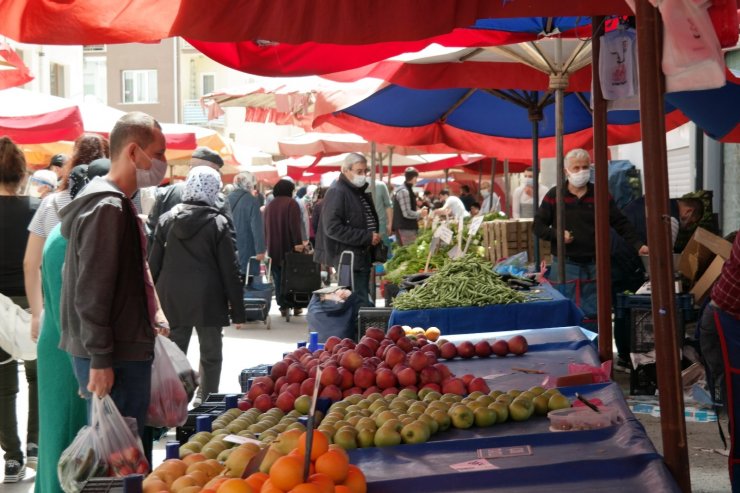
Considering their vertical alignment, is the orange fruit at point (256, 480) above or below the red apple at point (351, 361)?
below

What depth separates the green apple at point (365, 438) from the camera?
4.03 m

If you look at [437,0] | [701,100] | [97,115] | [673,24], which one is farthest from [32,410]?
[97,115]

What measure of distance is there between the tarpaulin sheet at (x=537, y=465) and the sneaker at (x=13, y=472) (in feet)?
12.5

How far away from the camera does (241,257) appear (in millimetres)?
15461

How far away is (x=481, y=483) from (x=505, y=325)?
14.3 feet

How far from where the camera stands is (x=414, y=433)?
4.05 m

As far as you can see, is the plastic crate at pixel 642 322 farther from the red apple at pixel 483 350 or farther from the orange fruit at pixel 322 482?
the orange fruit at pixel 322 482

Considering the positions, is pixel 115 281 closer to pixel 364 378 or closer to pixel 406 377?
pixel 364 378

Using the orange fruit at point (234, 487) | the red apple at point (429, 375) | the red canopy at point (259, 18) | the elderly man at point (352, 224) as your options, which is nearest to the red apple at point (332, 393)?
the red apple at point (429, 375)

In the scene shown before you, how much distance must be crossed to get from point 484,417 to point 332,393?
0.84 meters

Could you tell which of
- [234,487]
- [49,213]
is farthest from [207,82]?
[234,487]

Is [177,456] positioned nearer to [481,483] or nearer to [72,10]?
[481,483]

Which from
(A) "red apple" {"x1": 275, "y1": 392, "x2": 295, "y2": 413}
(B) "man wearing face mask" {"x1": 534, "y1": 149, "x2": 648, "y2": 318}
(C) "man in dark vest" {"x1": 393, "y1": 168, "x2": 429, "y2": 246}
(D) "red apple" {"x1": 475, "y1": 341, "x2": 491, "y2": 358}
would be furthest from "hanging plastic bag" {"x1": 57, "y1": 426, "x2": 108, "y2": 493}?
(C) "man in dark vest" {"x1": 393, "y1": 168, "x2": 429, "y2": 246}

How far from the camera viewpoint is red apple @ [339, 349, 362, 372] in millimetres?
5191
